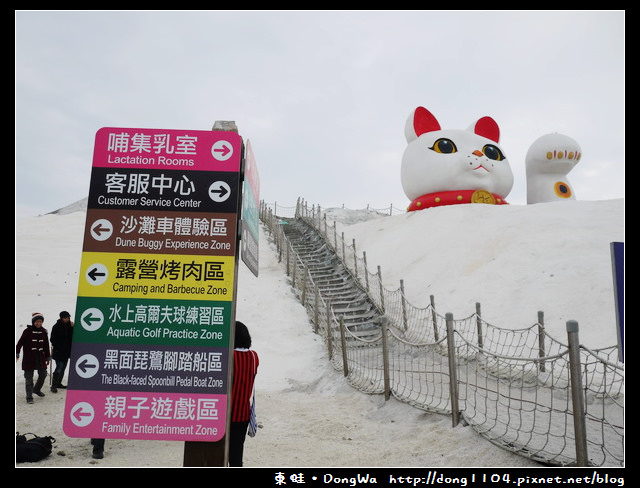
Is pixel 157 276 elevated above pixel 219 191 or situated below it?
below

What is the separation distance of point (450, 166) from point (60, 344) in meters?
12.6

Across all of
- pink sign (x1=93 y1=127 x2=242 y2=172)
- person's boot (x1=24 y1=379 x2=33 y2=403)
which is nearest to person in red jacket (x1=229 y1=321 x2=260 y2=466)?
pink sign (x1=93 y1=127 x2=242 y2=172)

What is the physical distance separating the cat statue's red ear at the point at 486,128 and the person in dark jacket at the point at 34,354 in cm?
1515

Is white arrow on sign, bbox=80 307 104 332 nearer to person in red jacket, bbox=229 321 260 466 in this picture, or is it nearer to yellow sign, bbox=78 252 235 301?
yellow sign, bbox=78 252 235 301

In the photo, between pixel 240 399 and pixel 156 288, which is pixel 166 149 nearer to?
pixel 156 288

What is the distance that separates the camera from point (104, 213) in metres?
2.68

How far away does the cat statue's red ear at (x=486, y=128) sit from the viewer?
55.1 ft

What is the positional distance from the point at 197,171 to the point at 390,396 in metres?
4.46

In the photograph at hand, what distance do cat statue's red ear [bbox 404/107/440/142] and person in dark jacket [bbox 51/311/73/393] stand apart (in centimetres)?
1300

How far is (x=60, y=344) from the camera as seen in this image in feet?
22.6

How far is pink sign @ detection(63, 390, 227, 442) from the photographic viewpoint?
8.23ft

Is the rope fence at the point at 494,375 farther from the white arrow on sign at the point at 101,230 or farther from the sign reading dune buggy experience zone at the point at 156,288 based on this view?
the white arrow on sign at the point at 101,230

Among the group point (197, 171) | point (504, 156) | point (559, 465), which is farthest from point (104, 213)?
point (504, 156)

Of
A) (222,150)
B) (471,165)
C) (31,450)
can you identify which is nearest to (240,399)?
(222,150)
